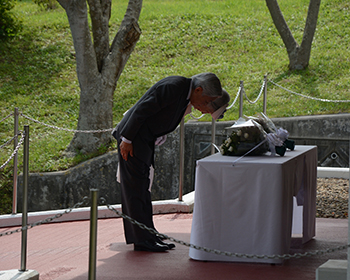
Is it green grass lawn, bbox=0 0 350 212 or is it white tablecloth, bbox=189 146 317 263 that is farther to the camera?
green grass lawn, bbox=0 0 350 212

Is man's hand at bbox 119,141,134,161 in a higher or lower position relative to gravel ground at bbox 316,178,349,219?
higher

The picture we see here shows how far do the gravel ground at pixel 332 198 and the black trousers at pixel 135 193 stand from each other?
2.91 m

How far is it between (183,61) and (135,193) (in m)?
11.6

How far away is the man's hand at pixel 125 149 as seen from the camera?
13.8 feet

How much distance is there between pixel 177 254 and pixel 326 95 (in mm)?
9013

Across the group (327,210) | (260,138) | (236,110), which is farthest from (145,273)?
(236,110)

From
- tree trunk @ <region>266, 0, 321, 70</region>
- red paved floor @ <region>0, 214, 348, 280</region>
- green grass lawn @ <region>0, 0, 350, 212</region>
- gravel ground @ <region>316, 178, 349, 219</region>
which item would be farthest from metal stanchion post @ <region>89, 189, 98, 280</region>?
tree trunk @ <region>266, 0, 321, 70</region>

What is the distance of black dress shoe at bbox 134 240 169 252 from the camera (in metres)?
4.37

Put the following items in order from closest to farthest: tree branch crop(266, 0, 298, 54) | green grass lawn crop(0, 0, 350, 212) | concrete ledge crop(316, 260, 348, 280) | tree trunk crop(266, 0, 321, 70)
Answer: concrete ledge crop(316, 260, 348, 280) < green grass lawn crop(0, 0, 350, 212) < tree trunk crop(266, 0, 321, 70) < tree branch crop(266, 0, 298, 54)

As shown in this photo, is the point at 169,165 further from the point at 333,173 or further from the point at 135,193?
the point at 135,193

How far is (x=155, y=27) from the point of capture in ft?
57.3

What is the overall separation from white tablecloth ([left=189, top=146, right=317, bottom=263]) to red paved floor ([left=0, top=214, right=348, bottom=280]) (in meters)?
0.18

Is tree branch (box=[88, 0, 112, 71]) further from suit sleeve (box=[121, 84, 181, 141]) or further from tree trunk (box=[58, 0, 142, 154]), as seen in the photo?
suit sleeve (box=[121, 84, 181, 141])

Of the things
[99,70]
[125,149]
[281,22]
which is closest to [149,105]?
[125,149]
